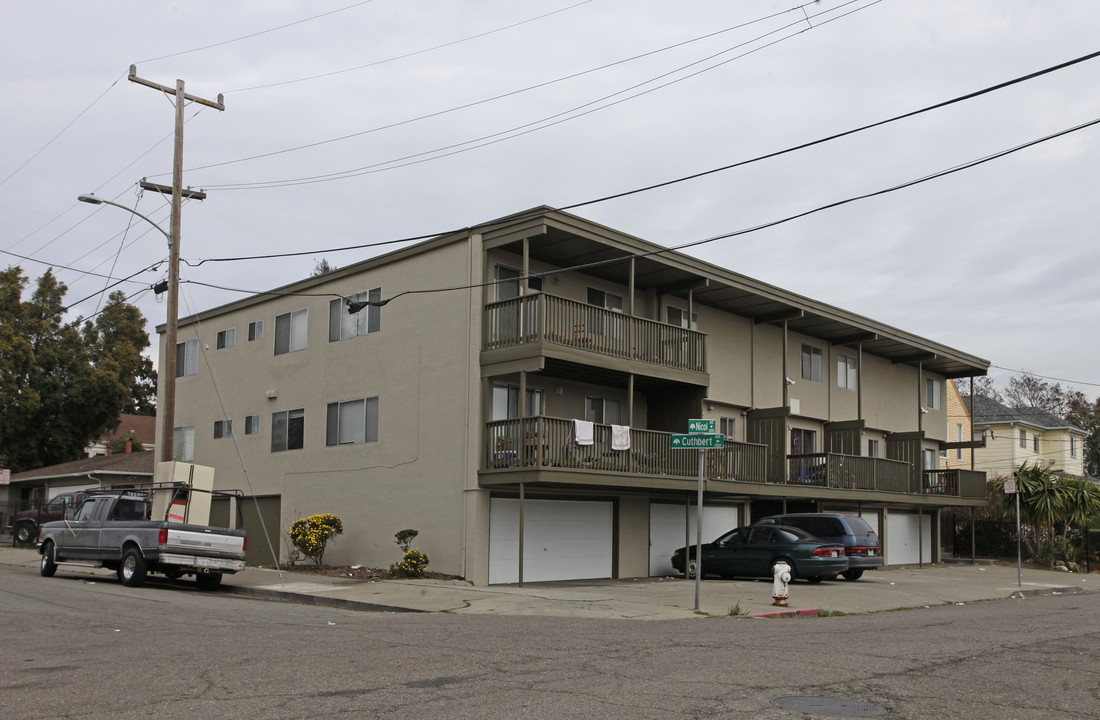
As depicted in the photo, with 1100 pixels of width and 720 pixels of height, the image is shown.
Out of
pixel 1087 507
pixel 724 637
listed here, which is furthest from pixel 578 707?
pixel 1087 507

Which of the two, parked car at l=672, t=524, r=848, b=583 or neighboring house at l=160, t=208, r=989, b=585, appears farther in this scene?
parked car at l=672, t=524, r=848, b=583

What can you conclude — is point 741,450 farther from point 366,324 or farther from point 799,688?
point 799,688

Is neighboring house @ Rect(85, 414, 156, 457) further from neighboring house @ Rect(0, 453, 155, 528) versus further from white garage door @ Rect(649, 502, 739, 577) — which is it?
white garage door @ Rect(649, 502, 739, 577)

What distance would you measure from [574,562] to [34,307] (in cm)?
3108

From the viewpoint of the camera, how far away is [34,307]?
43375mm

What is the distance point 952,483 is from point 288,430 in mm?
21831

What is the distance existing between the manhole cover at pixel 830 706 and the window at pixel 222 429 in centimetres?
2293

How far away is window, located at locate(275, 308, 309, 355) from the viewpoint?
Result: 26.4 metres

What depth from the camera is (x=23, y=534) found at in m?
33.3

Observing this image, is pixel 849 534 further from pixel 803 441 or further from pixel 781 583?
pixel 803 441

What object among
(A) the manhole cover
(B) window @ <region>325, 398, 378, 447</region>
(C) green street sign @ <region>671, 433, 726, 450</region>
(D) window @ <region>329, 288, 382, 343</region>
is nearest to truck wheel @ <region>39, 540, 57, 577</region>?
(B) window @ <region>325, 398, 378, 447</region>

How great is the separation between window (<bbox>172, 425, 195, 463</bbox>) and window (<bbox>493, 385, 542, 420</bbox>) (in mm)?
11951

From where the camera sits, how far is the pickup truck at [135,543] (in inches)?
731

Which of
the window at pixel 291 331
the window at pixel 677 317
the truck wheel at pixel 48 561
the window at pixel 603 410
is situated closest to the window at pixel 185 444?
the window at pixel 291 331
